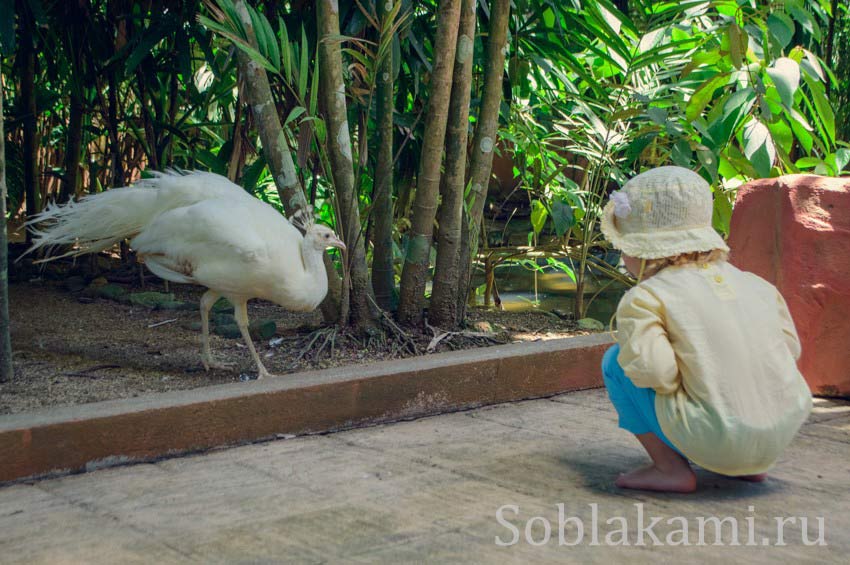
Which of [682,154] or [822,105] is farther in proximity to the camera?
[682,154]

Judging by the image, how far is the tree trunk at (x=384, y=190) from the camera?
466 centimetres

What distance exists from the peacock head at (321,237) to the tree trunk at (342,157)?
0.22m

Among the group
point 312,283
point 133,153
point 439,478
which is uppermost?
point 133,153

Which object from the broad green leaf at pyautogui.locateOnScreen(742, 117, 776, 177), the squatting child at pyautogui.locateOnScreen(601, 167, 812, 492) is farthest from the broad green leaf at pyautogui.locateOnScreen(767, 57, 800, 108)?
the squatting child at pyautogui.locateOnScreen(601, 167, 812, 492)

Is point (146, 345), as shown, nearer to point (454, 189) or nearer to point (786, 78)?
point (454, 189)

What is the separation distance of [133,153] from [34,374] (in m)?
4.01

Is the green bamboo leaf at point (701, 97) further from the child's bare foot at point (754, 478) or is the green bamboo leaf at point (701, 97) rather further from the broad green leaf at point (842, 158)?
the child's bare foot at point (754, 478)

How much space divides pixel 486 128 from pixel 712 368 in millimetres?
2668

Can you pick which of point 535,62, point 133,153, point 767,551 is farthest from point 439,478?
point 133,153

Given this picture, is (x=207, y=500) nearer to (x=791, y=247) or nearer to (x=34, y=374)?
(x=34, y=374)

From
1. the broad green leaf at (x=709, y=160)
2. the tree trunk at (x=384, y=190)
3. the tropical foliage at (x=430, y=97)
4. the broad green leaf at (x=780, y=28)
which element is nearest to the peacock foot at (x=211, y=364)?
the tropical foliage at (x=430, y=97)

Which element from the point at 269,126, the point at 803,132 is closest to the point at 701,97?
the point at 803,132

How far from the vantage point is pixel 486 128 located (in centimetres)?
487

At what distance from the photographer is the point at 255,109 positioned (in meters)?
4.39
